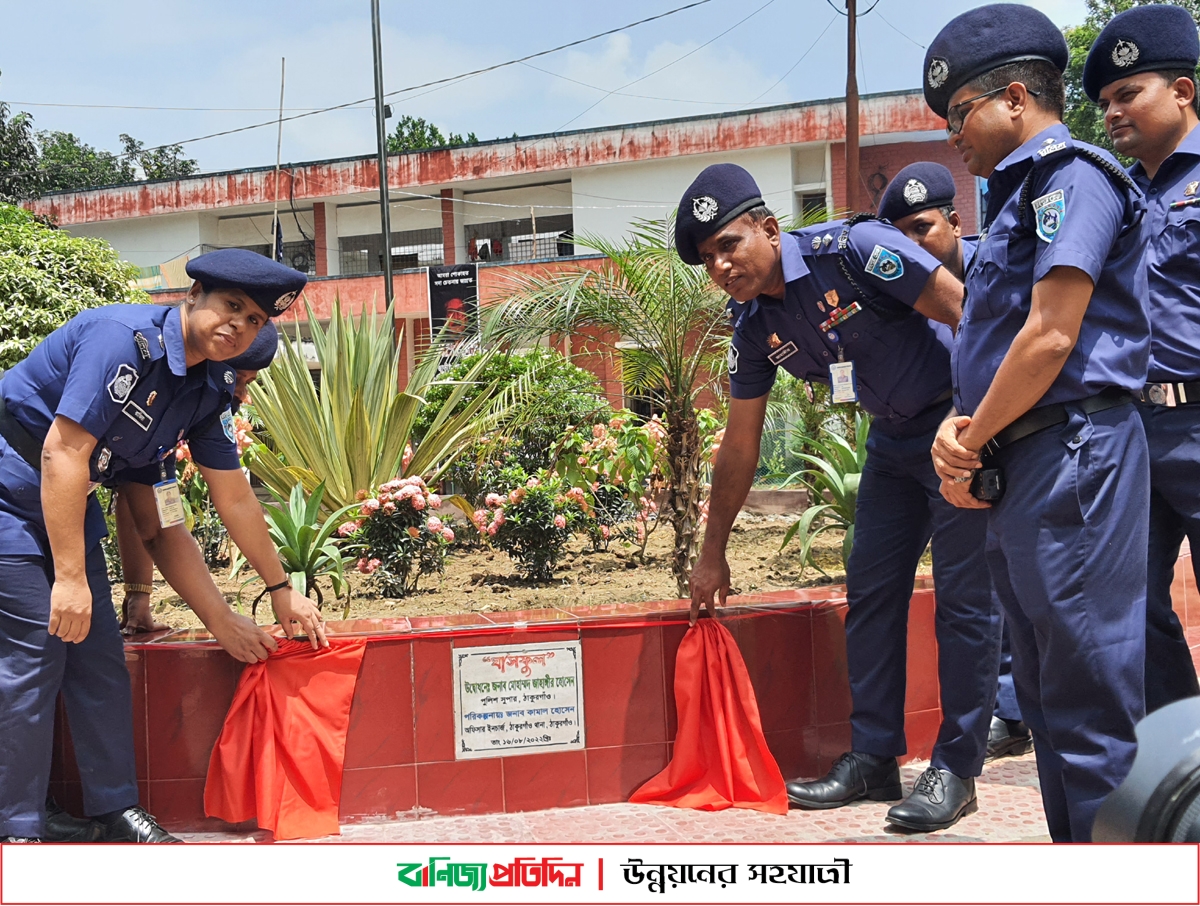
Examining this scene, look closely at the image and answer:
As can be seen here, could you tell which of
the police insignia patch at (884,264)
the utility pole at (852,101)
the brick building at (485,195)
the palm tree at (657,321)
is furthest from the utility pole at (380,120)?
the police insignia patch at (884,264)

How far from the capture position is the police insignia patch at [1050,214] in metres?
2.04

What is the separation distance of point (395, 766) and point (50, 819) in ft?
3.24

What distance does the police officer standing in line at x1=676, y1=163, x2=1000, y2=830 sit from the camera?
2982 mm

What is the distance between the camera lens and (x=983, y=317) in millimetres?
2258

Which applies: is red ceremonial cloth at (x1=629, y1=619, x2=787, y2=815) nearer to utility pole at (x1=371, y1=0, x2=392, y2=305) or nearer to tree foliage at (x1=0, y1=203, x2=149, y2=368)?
tree foliage at (x1=0, y1=203, x2=149, y2=368)

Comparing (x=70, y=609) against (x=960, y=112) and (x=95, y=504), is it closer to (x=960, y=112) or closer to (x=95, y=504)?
(x=95, y=504)

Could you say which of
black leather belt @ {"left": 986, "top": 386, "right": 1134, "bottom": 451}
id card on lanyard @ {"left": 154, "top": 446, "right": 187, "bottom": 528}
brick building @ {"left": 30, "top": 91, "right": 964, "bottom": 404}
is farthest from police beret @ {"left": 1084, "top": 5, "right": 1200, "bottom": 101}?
brick building @ {"left": 30, "top": 91, "right": 964, "bottom": 404}

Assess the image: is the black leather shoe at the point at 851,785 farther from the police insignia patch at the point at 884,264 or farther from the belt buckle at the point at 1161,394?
the police insignia patch at the point at 884,264

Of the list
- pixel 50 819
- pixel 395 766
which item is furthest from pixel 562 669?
pixel 50 819

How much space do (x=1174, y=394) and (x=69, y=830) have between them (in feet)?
10.7

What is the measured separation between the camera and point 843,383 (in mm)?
3004

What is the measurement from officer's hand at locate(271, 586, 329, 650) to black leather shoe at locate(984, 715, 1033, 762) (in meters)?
2.36
